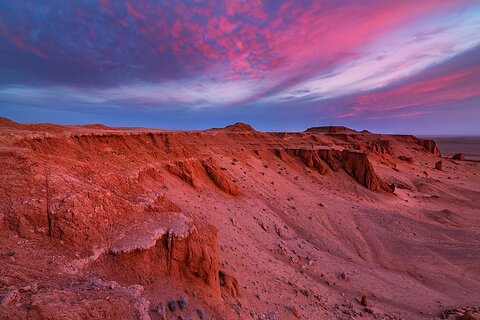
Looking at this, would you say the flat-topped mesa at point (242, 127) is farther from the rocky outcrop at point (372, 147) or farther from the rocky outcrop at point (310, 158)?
the rocky outcrop at point (372, 147)

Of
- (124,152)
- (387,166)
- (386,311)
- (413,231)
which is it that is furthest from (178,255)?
(387,166)

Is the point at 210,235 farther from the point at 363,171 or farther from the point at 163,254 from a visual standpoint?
the point at 363,171

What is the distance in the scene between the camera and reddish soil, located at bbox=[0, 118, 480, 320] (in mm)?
5160

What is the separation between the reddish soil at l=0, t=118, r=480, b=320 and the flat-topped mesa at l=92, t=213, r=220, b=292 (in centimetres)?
3

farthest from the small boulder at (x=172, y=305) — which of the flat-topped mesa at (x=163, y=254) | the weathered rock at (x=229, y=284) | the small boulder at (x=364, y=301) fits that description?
the small boulder at (x=364, y=301)

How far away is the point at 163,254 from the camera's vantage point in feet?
20.8

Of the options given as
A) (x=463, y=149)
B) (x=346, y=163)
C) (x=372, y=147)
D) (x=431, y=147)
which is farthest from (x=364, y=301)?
(x=463, y=149)

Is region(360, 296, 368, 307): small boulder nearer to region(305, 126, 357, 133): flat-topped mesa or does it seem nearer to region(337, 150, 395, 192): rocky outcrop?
region(337, 150, 395, 192): rocky outcrop

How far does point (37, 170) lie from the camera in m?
6.37

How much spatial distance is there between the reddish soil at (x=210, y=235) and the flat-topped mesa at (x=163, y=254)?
0.03m

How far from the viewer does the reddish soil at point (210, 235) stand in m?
5.16

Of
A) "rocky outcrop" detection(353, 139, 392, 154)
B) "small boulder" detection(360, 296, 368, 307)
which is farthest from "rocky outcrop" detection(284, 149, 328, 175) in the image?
"rocky outcrop" detection(353, 139, 392, 154)

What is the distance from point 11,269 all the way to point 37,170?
2.66 metres

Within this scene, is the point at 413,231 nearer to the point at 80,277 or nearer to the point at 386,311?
the point at 386,311
